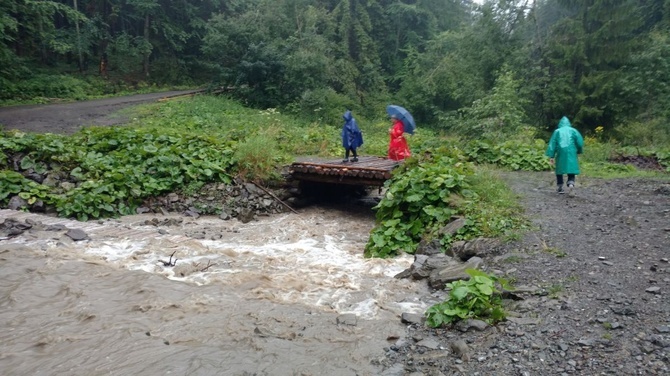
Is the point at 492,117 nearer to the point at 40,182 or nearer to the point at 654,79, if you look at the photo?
the point at 654,79

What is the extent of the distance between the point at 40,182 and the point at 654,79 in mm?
21892

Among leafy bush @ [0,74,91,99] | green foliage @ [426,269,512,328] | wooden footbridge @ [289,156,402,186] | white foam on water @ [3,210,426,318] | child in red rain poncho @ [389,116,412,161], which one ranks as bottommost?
white foam on water @ [3,210,426,318]

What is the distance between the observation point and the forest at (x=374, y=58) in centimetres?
2070

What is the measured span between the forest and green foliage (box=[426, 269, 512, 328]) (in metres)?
13.3

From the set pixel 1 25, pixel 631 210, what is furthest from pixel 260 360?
pixel 1 25

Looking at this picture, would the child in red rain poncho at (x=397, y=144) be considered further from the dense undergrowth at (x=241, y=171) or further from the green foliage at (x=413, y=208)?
the green foliage at (x=413, y=208)

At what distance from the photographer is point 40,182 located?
12.1 meters

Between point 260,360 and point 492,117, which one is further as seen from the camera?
point 492,117

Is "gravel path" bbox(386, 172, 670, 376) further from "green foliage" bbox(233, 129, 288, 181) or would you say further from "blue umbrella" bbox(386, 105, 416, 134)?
"green foliage" bbox(233, 129, 288, 181)

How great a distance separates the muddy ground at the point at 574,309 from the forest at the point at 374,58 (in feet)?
34.8

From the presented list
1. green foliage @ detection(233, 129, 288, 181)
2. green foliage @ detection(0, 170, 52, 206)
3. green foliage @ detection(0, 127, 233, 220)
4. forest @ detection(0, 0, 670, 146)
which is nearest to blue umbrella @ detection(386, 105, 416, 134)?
green foliage @ detection(233, 129, 288, 181)

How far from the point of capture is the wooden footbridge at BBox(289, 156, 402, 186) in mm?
12023

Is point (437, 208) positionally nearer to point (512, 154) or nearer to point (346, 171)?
point (346, 171)

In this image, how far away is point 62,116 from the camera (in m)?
18.2
